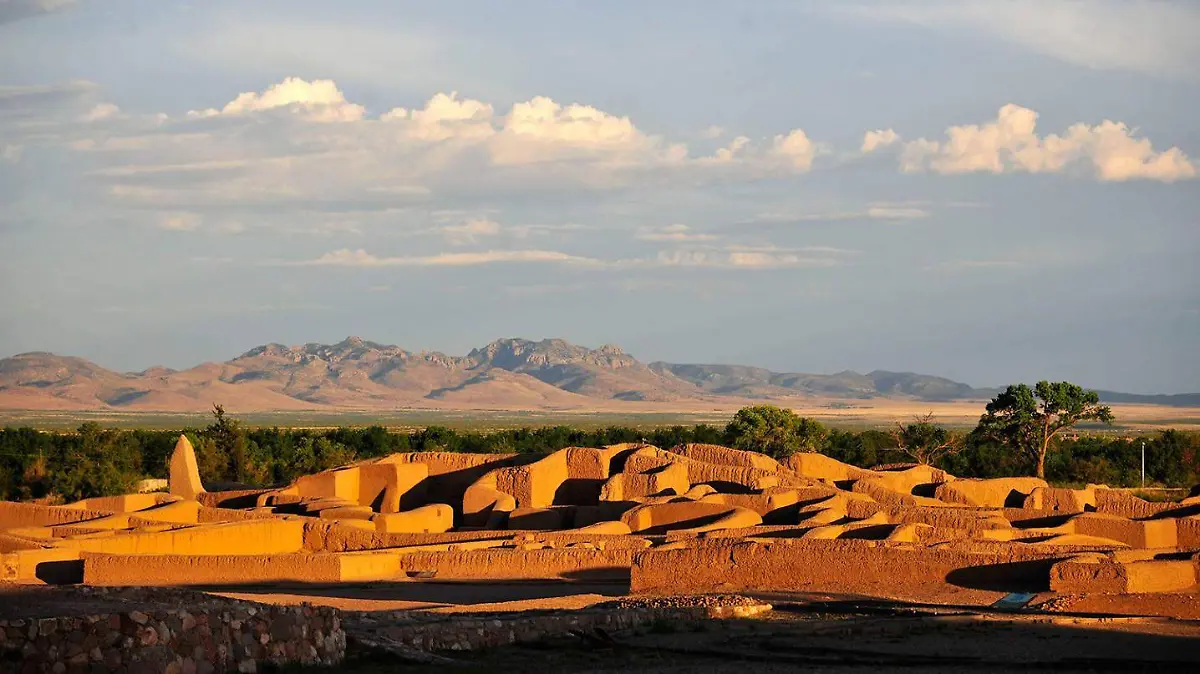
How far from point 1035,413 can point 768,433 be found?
8.22 meters

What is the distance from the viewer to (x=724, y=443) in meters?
49.5

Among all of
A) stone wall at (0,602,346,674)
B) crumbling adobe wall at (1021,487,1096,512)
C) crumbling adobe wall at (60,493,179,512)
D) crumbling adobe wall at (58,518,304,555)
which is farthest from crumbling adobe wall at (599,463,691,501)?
stone wall at (0,602,346,674)

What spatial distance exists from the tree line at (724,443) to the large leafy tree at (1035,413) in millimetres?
42

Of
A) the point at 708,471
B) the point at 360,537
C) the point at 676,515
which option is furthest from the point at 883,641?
A: the point at 708,471

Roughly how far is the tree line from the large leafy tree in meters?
0.04

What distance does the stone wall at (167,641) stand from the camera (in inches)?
425

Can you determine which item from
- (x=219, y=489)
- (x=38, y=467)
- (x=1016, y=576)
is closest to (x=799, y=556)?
(x=1016, y=576)

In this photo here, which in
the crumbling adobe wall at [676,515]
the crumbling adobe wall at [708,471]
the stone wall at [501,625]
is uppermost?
the crumbling adobe wall at [708,471]

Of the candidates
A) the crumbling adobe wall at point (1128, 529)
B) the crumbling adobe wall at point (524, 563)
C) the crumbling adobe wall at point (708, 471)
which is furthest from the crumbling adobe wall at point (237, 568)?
the crumbling adobe wall at point (1128, 529)

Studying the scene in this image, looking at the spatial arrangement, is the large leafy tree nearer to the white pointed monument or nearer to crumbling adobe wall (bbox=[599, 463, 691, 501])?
crumbling adobe wall (bbox=[599, 463, 691, 501])

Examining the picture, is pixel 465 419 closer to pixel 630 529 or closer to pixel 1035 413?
pixel 1035 413

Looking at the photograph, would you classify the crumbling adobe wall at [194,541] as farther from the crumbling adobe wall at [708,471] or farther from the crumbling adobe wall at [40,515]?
the crumbling adobe wall at [708,471]

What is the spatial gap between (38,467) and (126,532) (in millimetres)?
22417

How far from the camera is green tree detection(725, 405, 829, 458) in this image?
4677 cm
